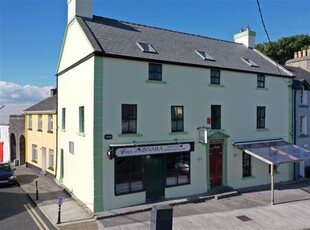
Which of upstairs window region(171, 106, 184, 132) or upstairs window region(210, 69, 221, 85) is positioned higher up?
upstairs window region(210, 69, 221, 85)

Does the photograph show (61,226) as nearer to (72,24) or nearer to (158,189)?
(158,189)

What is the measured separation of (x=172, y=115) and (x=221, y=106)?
3673 millimetres

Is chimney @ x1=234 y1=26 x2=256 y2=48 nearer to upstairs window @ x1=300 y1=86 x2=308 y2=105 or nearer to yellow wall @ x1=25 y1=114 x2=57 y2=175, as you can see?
upstairs window @ x1=300 y1=86 x2=308 y2=105

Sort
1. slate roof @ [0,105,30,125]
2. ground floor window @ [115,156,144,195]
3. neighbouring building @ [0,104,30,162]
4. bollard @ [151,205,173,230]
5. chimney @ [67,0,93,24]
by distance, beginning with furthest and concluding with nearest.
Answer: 1. slate roof @ [0,105,30,125]
2. neighbouring building @ [0,104,30,162]
3. chimney @ [67,0,93,24]
4. ground floor window @ [115,156,144,195]
5. bollard @ [151,205,173,230]

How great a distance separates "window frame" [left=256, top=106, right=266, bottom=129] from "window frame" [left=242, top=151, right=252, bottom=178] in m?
2.28

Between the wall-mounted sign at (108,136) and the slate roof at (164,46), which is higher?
the slate roof at (164,46)

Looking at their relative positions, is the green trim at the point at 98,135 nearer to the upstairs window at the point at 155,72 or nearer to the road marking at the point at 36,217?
the road marking at the point at 36,217

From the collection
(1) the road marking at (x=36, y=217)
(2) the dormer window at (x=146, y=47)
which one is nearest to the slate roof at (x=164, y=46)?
(2) the dormer window at (x=146, y=47)

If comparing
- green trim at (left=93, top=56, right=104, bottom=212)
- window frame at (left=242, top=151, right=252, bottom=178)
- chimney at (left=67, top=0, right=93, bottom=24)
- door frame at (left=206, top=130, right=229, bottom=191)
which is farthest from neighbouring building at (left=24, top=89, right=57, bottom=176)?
window frame at (left=242, top=151, right=252, bottom=178)

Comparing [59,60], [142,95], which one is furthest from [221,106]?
[59,60]

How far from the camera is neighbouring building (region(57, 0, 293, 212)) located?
13188mm

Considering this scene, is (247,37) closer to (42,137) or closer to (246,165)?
(246,165)

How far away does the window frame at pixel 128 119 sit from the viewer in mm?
13720

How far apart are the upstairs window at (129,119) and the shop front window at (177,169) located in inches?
100
